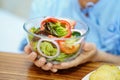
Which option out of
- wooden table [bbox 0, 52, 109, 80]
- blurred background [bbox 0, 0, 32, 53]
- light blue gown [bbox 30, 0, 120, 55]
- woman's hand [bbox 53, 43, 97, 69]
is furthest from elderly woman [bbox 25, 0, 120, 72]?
blurred background [bbox 0, 0, 32, 53]

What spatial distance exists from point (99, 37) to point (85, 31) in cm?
37

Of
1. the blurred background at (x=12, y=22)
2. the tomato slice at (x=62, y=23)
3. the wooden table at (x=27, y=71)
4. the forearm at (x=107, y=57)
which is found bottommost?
the wooden table at (x=27, y=71)

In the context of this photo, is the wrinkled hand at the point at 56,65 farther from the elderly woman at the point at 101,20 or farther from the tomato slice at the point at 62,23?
the elderly woman at the point at 101,20

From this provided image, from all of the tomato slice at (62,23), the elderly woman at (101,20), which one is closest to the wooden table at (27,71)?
the tomato slice at (62,23)

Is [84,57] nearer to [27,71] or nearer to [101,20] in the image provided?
[27,71]

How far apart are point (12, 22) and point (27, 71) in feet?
4.17

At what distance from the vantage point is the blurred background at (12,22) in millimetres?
1891

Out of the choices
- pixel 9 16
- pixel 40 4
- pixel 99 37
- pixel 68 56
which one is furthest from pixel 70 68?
pixel 9 16

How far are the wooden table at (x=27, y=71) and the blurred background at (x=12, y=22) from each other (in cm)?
94

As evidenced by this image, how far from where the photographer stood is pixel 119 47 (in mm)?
1169

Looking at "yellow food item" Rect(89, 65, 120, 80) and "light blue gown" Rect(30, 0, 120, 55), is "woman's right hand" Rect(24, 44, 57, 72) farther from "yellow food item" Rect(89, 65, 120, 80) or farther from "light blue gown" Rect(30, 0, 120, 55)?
"light blue gown" Rect(30, 0, 120, 55)

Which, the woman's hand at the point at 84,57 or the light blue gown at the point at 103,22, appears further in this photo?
the light blue gown at the point at 103,22

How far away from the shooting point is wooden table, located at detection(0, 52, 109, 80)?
77 cm

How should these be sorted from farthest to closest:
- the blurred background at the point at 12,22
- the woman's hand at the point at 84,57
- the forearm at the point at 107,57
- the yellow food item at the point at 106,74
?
the blurred background at the point at 12,22 → the forearm at the point at 107,57 → the woman's hand at the point at 84,57 → the yellow food item at the point at 106,74
